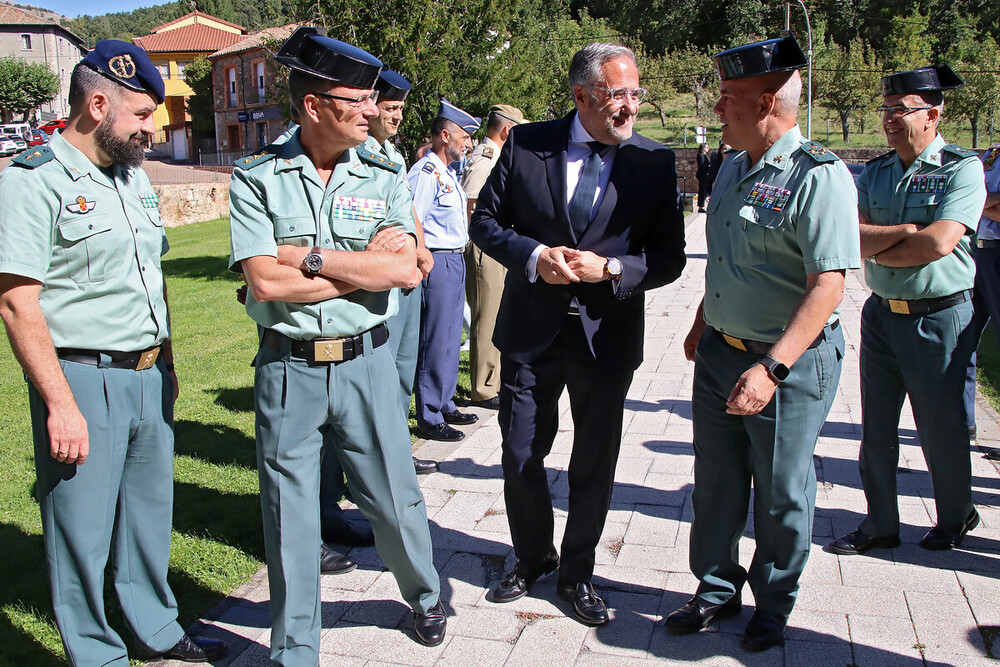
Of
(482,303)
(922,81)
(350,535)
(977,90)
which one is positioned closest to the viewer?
(922,81)

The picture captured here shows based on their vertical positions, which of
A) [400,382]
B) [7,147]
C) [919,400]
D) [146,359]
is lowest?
[7,147]

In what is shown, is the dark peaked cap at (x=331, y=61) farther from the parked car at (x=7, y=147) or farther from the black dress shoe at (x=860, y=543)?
the parked car at (x=7, y=147)

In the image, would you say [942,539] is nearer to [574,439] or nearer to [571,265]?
[574,439]

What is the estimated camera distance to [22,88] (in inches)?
2709

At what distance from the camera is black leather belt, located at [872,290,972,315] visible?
3.78 metres

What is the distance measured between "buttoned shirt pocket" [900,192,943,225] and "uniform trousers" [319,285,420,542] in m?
2.47

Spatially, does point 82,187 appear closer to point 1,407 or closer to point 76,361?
point 76,361

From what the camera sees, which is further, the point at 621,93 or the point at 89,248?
the point at 621,93

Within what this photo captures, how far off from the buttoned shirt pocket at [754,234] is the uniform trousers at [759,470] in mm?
341

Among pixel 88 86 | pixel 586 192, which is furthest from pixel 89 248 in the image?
pixel 586 192

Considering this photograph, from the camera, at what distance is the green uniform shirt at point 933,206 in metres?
3.71

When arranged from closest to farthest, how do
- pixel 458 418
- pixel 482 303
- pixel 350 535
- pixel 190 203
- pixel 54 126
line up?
1. pixel 350 535
2. pixel 458 418
3. pixel 482 303
4. pixel 190 203
5. pixel 54 126

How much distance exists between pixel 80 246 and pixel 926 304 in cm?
342

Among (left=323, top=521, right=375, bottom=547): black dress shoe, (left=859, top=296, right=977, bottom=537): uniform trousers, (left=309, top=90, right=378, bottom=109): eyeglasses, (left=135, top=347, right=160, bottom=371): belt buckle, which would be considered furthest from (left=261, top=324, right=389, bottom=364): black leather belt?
(left=859, top=296, right=977, bottom=537): uniform trousers
